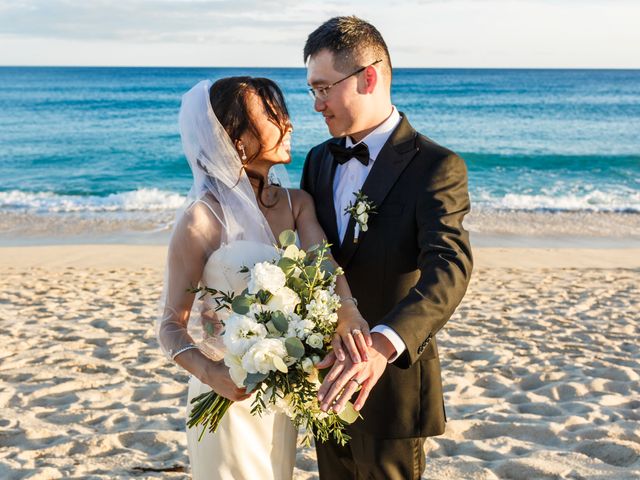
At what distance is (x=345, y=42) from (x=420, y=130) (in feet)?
106

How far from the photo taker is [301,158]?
1049 inches

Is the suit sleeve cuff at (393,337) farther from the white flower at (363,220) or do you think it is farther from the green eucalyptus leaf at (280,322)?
the white flower at (363,220)

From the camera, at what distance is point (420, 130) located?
3497 cm

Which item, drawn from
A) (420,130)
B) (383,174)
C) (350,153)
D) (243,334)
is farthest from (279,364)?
(420,130)

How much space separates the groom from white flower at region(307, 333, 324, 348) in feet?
1.53

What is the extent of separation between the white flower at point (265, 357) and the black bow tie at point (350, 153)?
1.01 metres

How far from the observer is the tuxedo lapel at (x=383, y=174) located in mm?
3059

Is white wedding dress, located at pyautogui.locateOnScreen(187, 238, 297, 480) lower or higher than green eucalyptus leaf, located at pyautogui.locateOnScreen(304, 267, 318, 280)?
lower

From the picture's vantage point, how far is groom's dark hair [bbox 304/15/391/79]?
123 inches

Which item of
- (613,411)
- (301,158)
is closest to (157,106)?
(301,158)

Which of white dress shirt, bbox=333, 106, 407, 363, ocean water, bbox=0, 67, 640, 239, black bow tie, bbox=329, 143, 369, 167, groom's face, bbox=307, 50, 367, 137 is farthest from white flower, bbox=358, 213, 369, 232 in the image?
ocean water, bbox=0, 67, 640, 239

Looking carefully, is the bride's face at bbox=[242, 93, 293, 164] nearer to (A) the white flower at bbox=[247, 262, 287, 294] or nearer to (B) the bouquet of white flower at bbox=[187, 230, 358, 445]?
(B) the bouquet of white flower at bbox=[187, 230, 358, 445]

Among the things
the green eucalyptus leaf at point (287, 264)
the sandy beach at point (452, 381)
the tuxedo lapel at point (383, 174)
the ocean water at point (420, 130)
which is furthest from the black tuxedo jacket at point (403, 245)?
the ocean water at point (420, 130)

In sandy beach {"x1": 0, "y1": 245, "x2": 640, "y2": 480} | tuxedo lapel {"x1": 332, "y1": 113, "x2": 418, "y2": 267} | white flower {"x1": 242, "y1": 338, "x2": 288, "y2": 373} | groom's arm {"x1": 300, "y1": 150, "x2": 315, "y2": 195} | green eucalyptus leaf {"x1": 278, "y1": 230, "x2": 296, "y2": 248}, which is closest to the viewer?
white flower {"x1": 242, "y1": 338, "x2": 288, "y2": 373}
